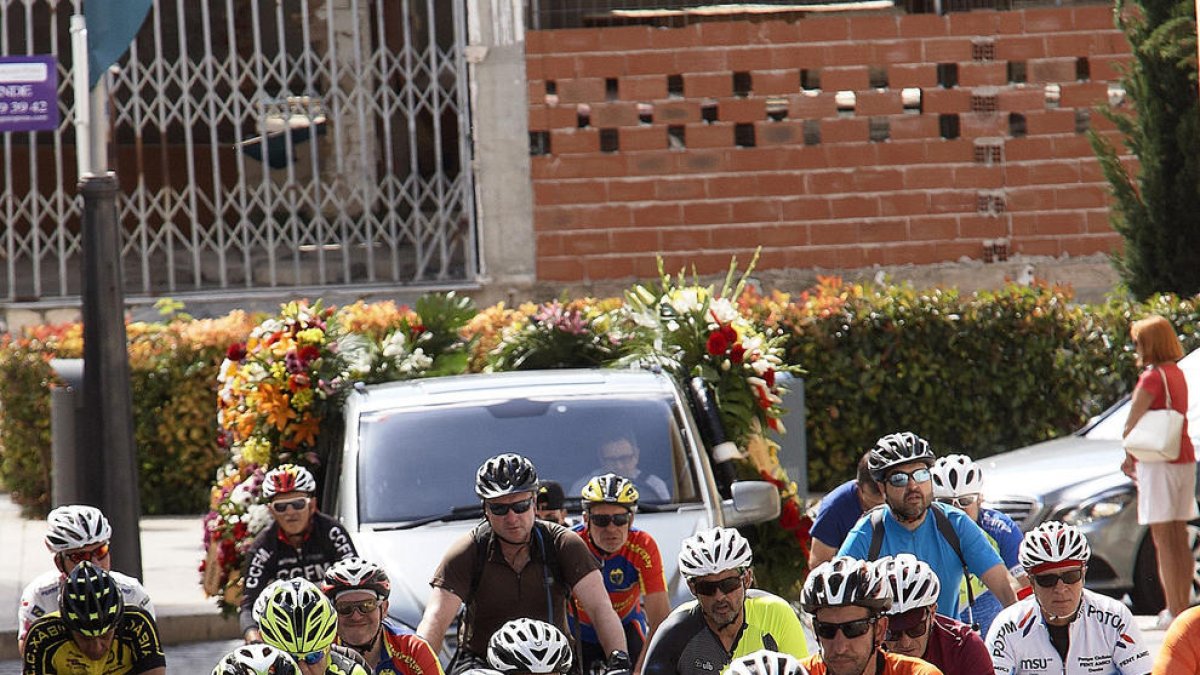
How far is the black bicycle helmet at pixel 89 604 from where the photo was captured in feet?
19.5

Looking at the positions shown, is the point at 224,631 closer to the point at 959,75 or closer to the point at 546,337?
the point at 546,337

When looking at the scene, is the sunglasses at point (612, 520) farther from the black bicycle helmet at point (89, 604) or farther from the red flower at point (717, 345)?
the red flower at point (717, 345)

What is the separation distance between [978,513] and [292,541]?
9.05ft

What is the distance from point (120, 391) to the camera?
958 cm

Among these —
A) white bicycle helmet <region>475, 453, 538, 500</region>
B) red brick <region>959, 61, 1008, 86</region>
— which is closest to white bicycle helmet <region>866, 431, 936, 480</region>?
white bicycle helmet <region>475, 453, 538, 500</region>

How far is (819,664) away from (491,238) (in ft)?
40.3

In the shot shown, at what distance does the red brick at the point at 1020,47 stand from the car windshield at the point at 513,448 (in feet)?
30.0

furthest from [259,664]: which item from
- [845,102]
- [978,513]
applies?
[845,102]

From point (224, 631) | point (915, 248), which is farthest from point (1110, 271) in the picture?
point (224, 631)

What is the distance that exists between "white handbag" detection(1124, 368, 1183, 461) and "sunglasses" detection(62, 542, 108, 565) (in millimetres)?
5571

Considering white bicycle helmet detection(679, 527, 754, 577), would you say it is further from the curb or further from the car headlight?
the curb

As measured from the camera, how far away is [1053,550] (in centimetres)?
608

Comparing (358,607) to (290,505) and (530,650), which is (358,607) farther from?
(290,505)

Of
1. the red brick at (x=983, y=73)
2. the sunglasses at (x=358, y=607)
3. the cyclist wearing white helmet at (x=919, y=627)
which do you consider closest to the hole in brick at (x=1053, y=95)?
the red brick at (x=983, y=73)
